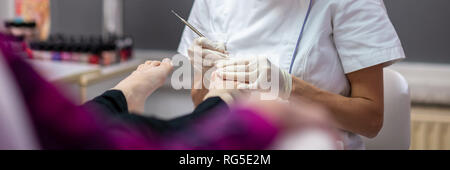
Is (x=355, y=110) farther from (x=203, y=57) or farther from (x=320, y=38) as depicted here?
(x=203, y=57)

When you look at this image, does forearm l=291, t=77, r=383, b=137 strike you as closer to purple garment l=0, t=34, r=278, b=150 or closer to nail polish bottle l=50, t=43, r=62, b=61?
purple garment l=0, t=34, r=278, b=150

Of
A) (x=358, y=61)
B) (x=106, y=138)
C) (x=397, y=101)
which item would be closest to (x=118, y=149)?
(x=106, y=138)

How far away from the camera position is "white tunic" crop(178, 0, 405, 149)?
789 mm

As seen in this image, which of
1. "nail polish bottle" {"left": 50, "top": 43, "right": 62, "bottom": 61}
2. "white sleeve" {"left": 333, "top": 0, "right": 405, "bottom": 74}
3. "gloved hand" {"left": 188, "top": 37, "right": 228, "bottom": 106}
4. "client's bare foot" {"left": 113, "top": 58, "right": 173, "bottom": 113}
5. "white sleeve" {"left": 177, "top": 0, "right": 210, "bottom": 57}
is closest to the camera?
"client's bare foot" {"left": 113, "top": 58, "right": 173, "bottom": 113}

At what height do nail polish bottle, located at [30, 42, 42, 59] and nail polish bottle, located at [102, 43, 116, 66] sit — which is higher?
nail polish bottle, located at [30, 42, 42, 59]

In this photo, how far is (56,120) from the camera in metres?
0.27

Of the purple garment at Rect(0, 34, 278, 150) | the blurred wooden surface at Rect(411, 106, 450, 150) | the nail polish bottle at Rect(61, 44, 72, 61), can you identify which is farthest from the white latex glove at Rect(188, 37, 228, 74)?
the nail polish bottle at Rect(61, 44, 72, 61)

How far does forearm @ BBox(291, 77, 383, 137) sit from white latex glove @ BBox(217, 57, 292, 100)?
0.35 ft

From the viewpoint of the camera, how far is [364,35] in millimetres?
Answer: 795

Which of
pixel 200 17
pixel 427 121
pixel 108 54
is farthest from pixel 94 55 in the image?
pixel 427 121

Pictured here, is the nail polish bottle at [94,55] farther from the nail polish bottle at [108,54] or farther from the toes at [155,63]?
the toes at [155,63]

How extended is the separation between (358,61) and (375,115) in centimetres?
12

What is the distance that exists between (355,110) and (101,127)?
2.10 ft

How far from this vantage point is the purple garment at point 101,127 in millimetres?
251
